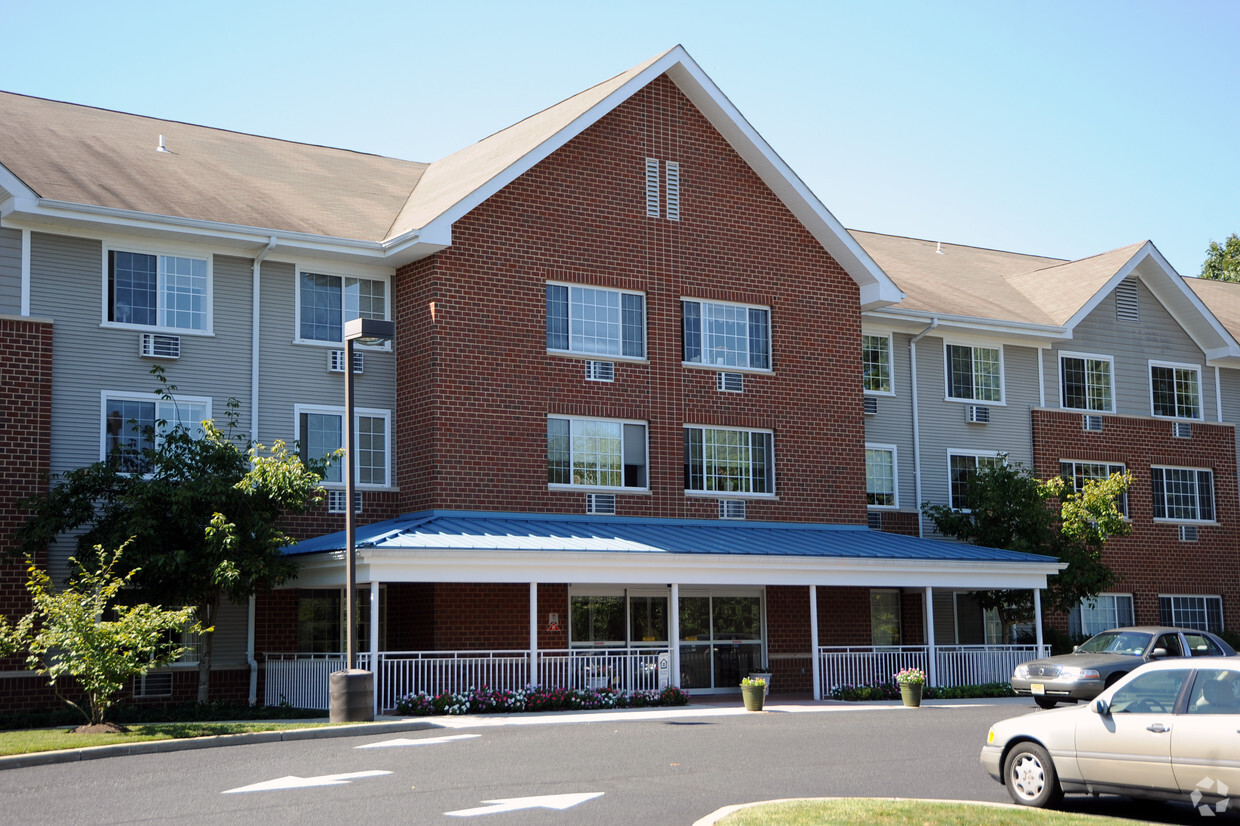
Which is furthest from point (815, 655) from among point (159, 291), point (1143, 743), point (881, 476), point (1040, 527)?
point (1143, 743)

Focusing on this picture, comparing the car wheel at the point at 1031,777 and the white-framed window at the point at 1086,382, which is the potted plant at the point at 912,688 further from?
the white-framed window at the point at 1086,382

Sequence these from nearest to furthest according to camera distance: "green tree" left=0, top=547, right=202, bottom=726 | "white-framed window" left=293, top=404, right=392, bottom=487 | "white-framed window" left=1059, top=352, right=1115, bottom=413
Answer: "green tree" left=0, top=547, right=202, bottom=726
"white-framed window" left=293, top=404, right=392, bottom=487
"white-framed window" left=1059, top=352, right=1115, bottom=413

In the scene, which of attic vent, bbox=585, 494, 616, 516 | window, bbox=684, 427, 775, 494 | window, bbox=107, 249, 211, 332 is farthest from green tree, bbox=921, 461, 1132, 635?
window, bbox=107, 249, 211, 332

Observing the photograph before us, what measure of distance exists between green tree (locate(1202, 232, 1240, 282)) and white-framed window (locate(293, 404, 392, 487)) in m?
43.7

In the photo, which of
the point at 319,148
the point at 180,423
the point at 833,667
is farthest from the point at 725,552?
the point at 319,148

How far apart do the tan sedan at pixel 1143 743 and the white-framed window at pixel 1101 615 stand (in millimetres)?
21932

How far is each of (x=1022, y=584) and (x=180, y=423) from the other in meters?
16.9

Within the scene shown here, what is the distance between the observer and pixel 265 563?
22.2 metres

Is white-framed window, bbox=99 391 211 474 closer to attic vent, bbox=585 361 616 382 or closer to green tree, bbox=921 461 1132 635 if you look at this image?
attic vent, bbox=585 361 616 382

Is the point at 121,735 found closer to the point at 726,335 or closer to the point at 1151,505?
the point at 726,335

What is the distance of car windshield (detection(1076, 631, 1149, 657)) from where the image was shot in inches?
907

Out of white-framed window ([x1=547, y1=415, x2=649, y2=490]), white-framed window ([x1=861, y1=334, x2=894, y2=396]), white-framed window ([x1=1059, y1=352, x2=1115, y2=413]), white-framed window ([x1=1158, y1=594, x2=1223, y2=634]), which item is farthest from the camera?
white-framed window ([x1=1158, y1=594, x2=1223, y2=634])

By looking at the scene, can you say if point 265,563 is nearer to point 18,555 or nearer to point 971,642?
point 18,555

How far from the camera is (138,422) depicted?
2406 cm
